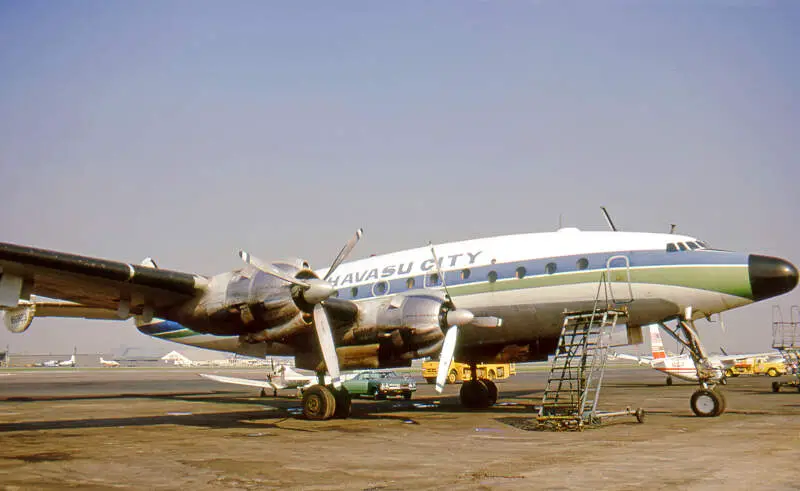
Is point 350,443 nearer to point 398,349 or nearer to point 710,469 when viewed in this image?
point 398,349

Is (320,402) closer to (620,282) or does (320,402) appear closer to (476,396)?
(476,396)

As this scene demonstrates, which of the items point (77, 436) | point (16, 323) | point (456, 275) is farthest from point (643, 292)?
point (16, 323)

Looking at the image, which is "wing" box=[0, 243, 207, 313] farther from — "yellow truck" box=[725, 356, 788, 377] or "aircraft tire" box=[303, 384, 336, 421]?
"yellow truck" box=[725, 356, 788, 377]

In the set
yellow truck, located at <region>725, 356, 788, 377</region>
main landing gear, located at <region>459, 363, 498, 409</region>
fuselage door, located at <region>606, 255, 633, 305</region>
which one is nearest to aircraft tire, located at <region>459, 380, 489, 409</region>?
main landing gear, located at <region>459, 363, 498, 409</region>

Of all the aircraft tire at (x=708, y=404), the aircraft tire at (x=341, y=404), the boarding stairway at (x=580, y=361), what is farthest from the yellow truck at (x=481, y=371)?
the aircraft tire at (x=708, y=404)

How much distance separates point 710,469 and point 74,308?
2357 cm

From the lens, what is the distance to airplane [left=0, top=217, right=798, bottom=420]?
14125 mm

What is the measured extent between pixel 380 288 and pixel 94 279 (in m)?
8.10

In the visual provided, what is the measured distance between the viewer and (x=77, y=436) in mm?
13055

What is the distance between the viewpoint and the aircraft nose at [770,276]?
1543 centimetres

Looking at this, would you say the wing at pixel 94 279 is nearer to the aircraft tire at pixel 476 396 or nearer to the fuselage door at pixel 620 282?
the fuselage door at pixel 620 282

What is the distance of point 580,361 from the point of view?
52.0 feet

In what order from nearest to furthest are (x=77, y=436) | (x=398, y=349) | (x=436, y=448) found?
(x=436, y=448)
(x=77, y=436)
(x=398, y=349)

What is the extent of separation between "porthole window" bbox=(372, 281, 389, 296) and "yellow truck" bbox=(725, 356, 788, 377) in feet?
159
